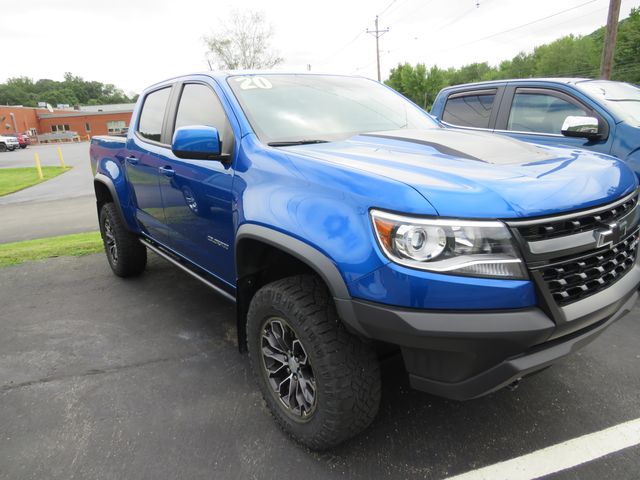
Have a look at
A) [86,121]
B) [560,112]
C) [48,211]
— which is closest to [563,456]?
[560,112]

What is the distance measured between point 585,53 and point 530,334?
9718 cm

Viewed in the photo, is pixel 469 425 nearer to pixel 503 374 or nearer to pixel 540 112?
pixel 503 374

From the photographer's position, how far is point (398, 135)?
105 inches

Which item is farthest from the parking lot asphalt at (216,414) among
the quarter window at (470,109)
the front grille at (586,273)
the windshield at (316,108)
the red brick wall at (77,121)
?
the red brick wall at (77,121)

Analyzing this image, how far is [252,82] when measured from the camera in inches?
117

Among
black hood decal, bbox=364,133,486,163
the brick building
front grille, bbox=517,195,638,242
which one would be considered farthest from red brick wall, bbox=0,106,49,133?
front grille, bbox=517,195,638,242

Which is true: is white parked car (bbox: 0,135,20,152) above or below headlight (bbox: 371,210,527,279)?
below

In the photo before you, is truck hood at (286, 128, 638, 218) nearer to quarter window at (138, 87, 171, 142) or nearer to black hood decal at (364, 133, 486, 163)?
black hood decal at (364, 133, 486, 163)

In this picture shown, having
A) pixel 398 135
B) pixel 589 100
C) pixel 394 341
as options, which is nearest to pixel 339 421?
pixel 394 341

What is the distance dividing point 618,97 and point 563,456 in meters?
3.93

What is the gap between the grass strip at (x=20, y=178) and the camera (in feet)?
51.7

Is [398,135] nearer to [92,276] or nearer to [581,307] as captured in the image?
[581,307]

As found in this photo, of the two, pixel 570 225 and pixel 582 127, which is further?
pixel 582 127

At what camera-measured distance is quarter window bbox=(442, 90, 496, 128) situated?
5469 mm
